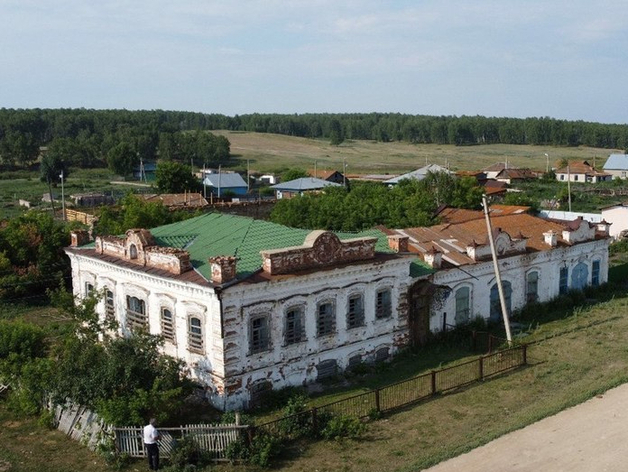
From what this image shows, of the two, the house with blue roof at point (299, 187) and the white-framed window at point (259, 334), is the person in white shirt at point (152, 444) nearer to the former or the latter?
the white-framed window at point (259, 334)

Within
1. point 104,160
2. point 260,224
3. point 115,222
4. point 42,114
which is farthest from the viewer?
point 42,114

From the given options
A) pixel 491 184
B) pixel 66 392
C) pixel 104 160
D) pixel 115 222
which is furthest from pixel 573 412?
pixel 104 160

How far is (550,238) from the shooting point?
27141 mm

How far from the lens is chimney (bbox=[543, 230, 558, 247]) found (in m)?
27.1

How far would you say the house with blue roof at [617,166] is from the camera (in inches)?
3967

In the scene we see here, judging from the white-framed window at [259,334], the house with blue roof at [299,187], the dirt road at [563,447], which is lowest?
the dirt road at [563,447]

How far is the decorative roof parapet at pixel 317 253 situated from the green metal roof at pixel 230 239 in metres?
0.62

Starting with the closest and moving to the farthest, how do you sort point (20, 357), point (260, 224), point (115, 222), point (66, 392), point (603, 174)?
1. point (66, 392)
2. point (20, 357)
3. point (260, 224)
4. point (115, 222)
5. point (603, 174)

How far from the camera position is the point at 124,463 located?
14.8m

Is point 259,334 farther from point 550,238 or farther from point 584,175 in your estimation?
point 584,175

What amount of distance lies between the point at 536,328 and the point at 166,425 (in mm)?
14344

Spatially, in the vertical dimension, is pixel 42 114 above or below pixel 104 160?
above

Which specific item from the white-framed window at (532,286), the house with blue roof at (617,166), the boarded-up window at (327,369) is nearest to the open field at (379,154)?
the house with blue roof at (617,166)

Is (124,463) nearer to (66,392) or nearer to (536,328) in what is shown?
(66,392)
